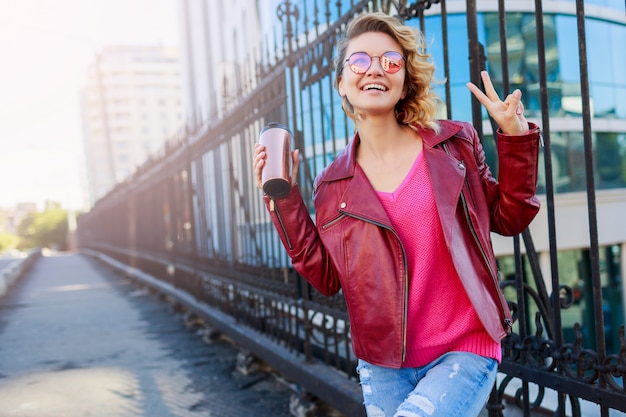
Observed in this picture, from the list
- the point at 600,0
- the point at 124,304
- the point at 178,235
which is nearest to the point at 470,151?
the point at 178,235

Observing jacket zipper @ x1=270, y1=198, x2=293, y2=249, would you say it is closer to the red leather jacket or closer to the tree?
the red leather jacket

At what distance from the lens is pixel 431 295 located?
1.97 meters

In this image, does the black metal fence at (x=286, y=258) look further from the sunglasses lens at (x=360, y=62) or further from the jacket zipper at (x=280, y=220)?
the jacket zipper at (x=280, y=220)

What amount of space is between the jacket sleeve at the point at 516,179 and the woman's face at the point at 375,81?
383mm

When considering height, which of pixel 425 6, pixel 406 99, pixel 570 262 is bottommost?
pixel 570 262

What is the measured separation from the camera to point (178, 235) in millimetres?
9695

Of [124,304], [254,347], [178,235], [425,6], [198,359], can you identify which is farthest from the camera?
[124,304]

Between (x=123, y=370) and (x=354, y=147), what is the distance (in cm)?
506

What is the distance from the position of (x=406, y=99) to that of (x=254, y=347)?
4023mm

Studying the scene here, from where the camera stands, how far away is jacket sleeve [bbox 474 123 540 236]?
1.97m

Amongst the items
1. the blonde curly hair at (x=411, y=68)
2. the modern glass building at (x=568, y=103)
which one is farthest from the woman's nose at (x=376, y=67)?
the modern glass building at (x=568, y=103)

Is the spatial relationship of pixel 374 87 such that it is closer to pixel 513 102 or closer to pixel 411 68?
pixel 411 68

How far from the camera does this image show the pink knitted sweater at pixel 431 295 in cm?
193

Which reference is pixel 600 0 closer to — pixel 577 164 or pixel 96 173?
pixel 577 164
